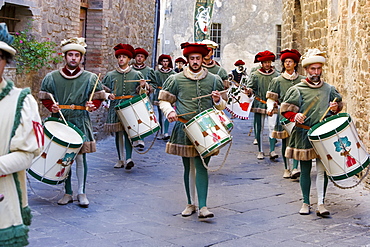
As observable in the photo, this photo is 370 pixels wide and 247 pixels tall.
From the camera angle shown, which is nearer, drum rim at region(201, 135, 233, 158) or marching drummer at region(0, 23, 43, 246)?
marching drummer at region(0, 23, 43, 246)

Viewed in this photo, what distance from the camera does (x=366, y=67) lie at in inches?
349

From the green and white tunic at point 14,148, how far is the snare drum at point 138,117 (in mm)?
5384

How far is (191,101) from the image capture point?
6730mm

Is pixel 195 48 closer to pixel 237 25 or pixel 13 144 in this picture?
pixel 13 144

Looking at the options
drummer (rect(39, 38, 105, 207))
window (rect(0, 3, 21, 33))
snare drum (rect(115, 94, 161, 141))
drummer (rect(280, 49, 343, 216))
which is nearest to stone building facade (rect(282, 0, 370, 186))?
drummer (rect(280, 49, 343, 216))

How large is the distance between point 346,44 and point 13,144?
7963 mm

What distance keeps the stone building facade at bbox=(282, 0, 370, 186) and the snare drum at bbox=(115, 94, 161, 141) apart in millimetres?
2697

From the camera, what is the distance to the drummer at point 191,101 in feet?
21.8

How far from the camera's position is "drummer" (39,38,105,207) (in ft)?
23.5

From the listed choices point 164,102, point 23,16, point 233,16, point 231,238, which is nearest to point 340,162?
point 231,238

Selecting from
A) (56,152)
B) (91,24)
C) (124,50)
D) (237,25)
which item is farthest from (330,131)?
(237,25)

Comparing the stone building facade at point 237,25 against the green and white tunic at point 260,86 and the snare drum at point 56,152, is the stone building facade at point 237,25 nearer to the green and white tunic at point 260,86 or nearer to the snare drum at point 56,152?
the green and white tunic at point 260,86

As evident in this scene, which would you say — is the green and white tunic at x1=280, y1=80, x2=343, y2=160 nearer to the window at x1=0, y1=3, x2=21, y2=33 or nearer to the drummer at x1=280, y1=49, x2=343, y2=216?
the drummer at x1=280, y1=49, x2=343, y2=216

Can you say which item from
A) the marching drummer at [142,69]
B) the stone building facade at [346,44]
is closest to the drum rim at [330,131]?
the stone building facade at [346,44]
